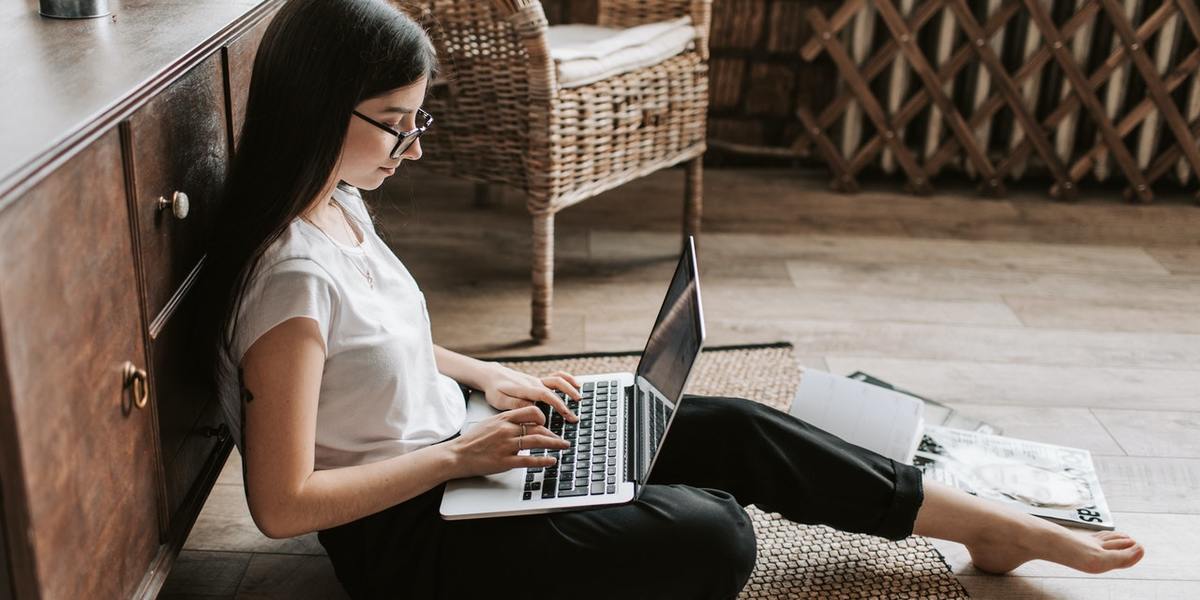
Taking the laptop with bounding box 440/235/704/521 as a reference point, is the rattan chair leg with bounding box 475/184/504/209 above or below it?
below

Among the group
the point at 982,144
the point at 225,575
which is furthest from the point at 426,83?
the point at 982,144

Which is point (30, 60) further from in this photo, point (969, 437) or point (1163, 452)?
point (1163, 452)

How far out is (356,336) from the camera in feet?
3.35

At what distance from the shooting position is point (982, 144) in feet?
8.71

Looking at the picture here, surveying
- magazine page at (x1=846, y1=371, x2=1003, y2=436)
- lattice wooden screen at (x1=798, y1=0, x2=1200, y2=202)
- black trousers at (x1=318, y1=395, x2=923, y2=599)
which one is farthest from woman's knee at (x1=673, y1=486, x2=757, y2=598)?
lattice wooden screen at (x1=798, y1=0, x2=1200, y2=202)

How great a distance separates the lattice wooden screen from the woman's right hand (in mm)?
1693

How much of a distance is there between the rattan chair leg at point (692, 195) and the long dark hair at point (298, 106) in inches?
48.9

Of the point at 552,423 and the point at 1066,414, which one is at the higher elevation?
the point at 552,423

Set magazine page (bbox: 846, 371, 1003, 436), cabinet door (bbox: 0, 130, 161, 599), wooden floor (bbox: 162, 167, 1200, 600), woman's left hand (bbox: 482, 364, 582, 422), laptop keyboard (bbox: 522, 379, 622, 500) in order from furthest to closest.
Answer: magazine page (bbox: 846, 371, 1003, 436) < wooden floor (bbox: 162, 167, 1200, 600) < woman's left hand (bbox: 482, 364, 582, 422) < laptop keyboard (bbox: 522, 379, 622, 500) < cabinet door (bbox: 0, 130, 161, 599)

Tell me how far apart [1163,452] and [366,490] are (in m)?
1.15

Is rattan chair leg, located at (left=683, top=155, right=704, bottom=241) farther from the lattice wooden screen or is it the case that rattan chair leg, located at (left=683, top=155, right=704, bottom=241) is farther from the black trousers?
the black trousers

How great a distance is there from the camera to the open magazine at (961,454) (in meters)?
Result: 1.46

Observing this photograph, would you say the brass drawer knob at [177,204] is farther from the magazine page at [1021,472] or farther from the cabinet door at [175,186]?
the magazine page at [1021,472]

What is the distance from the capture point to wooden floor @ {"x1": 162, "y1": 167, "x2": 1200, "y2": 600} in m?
1.39
